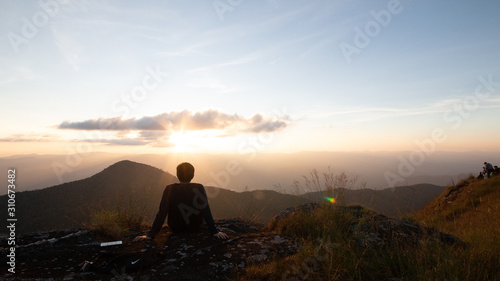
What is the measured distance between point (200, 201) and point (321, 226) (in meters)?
2.39

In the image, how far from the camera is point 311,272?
3.54 metres

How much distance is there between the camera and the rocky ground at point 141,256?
3789 mm

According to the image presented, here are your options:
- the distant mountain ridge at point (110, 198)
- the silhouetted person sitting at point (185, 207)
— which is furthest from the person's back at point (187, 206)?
the distant mountain ridge at point (110, 198)

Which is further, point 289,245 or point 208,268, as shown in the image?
point 289,245

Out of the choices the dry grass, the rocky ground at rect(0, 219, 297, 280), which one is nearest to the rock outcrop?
the dry grass

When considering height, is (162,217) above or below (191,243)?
above

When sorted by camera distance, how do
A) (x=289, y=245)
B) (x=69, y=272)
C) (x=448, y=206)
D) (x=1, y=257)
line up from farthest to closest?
(x=448, y=206) < (x=289, y=245) < (x=1, y=257) < (x=69, y=272)

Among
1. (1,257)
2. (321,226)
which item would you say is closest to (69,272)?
(1,257)

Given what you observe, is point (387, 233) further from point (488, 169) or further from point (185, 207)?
point (488, 169)

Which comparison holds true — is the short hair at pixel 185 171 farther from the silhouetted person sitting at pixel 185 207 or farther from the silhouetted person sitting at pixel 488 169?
the silhouetted person sitting at pixel 488 169

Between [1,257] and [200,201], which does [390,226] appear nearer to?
[200,201]

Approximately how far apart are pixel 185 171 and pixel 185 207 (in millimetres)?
693

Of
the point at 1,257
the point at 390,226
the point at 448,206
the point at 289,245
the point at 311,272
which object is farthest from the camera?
the point at 448,206

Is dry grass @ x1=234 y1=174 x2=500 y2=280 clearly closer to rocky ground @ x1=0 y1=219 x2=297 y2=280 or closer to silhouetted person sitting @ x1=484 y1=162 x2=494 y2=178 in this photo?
rocky ground @ x1=0 y1=219 x2=297 y2=280
